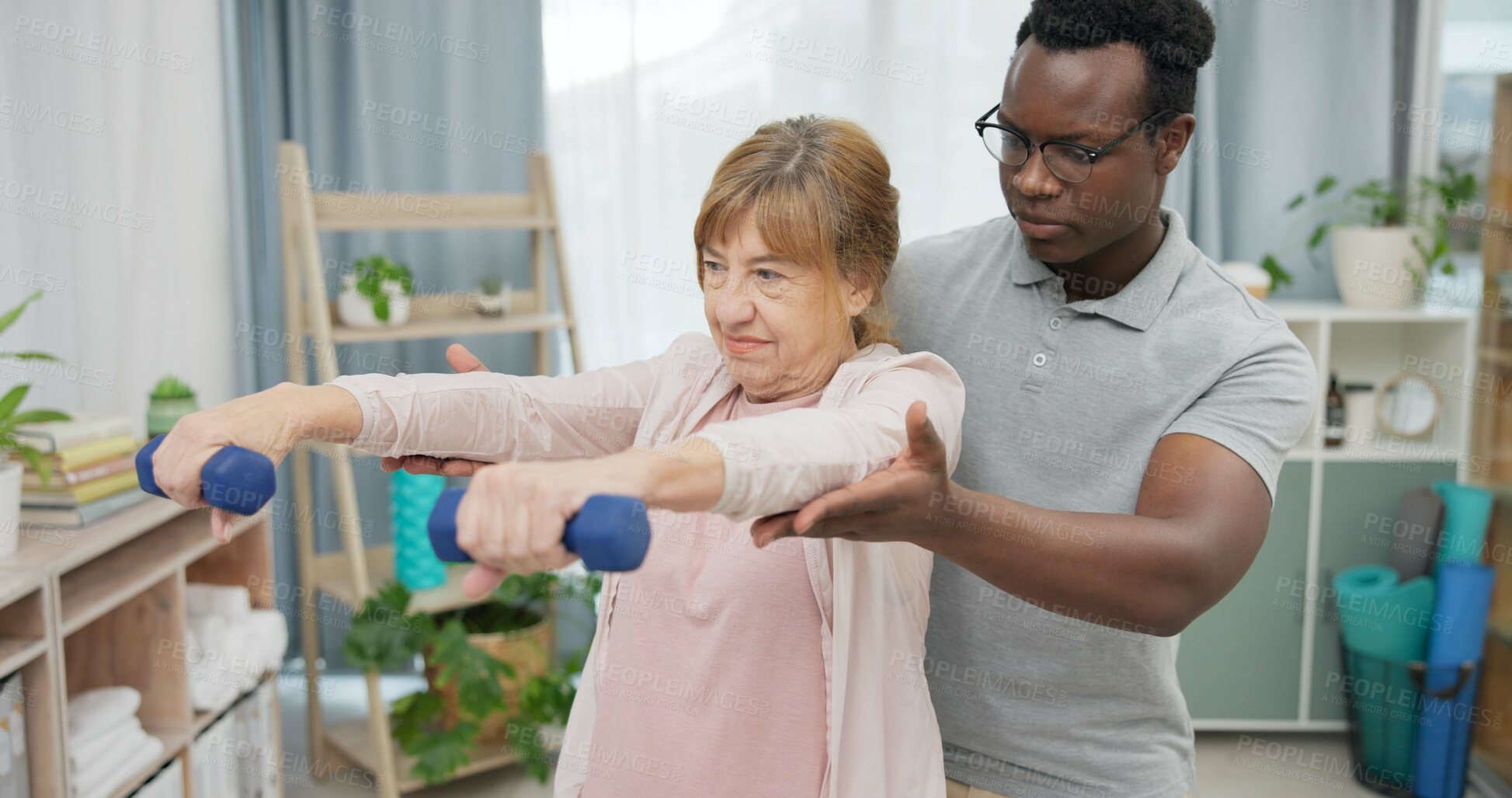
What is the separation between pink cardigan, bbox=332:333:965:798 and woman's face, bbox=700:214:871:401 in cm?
4

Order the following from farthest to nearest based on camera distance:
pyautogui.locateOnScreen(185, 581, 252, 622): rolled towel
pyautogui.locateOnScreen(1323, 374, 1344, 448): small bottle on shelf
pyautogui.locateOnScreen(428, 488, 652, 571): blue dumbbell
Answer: pyautogui.locateOnScreen(1323, 374, 1344, 448): small bottle on shelf, pyautogui.locateOnScreen(185, 581, 252, 622): rolled towel, pyautogui.locateOnScreen(428, 488, 652, 571): blue dumbbell

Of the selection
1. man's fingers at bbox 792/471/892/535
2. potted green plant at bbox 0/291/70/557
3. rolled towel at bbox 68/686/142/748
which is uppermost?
man's fingers at bbox 792/471/892/535

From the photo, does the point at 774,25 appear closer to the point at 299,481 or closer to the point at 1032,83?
the point at 299,481

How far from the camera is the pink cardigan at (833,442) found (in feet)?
3.69

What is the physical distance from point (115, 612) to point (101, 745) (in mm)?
349

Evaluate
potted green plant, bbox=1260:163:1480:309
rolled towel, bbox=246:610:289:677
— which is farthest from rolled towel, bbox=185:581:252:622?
potted green plant, bbox=1260:163:1480:309

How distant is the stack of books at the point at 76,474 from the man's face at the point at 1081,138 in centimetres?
168

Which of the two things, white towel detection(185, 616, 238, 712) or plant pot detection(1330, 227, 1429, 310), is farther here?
plant pot detection(1330, 227, 1429, 310)

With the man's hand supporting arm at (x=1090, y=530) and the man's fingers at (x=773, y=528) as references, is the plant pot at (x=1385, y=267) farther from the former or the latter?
the man's fingers at (x=773, y=528)

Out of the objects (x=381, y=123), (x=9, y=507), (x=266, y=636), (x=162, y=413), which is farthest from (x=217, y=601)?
(x=381, y=123)

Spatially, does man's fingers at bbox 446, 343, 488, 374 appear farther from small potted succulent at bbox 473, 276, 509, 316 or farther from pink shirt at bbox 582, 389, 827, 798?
small potted succulent at bbox 473, 276, 509, 316

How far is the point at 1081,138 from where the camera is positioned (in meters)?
1.24

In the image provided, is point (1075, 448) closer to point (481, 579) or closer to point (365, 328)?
point (481, 579)

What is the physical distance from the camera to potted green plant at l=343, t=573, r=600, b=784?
277 centimetres
